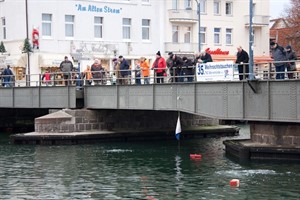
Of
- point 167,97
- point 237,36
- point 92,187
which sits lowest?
point 92,187

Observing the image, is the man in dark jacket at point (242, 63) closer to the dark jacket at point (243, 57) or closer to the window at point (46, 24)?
the dark jacket at point (243, 57)

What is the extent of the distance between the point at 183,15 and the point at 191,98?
4245 centimetres

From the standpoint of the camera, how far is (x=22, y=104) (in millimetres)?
51188

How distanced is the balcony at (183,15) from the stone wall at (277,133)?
4360 cm

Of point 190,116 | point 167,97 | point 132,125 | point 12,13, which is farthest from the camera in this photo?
point 12,13

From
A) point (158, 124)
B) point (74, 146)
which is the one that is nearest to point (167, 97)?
point (74, 146)

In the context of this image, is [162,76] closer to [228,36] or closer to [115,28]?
[115,28]

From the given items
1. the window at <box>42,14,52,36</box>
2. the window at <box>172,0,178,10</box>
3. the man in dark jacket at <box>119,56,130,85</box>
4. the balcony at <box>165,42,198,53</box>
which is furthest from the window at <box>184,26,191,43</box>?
the man in dark jacket at <box>119,56,130,85</box>

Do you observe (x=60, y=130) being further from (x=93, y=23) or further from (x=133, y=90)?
(x=93, y=23)

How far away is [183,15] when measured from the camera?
263ft

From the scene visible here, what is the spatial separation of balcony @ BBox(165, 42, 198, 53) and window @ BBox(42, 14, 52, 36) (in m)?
13.5

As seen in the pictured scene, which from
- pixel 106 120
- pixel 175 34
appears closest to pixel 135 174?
pixel 106 120

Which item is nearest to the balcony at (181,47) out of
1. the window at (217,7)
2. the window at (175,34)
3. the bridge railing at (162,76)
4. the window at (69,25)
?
the window at (175,34)

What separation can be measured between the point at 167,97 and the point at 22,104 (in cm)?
1391
